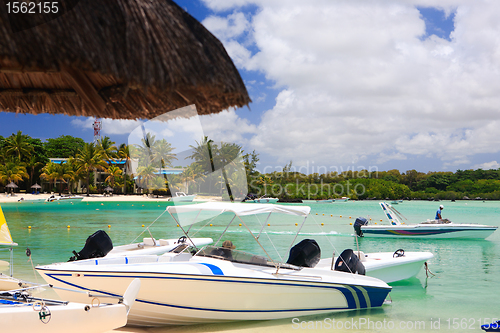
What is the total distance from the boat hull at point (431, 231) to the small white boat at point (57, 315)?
1629cm

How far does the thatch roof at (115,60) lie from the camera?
7.78 feet

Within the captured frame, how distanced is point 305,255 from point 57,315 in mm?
4298

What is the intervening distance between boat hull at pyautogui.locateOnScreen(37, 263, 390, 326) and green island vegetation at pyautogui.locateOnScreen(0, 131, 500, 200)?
7.08 ft

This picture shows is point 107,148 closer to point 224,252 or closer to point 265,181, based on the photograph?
point 265,181

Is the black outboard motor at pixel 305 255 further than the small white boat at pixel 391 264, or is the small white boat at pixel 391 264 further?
the small white boat at pixel 391 264

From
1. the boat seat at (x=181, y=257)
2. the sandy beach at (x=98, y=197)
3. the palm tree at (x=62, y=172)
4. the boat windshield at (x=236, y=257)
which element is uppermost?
the palm tree at (x=62, y=172)

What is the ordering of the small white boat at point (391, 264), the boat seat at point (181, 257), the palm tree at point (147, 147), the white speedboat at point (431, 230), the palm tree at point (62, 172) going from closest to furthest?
the palm tree at point (147, 147) → the boat seat at point (181, 257) → the small white boat at point (391, 264) → the white speedboat at point (431, 230) → the palm tree at point (62, 172)

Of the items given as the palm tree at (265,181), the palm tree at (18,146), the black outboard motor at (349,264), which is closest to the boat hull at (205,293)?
the black outboard motor at (349,264)

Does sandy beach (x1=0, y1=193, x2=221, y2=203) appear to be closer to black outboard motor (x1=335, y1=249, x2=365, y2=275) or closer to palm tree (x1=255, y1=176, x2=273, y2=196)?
palm tree (x1=255, y1=176, x2=273, y2=196)

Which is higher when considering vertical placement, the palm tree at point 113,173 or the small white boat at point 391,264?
the palm tree at point 113,173

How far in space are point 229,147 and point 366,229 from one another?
9.51 m

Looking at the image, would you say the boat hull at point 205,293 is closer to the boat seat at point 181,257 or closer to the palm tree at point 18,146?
the boat seat at point 181,257

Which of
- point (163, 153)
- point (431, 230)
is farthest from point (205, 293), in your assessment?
point (431, 230)

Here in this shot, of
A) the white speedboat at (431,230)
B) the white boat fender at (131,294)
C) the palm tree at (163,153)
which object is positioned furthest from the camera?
the white speedboat at (431,230)
